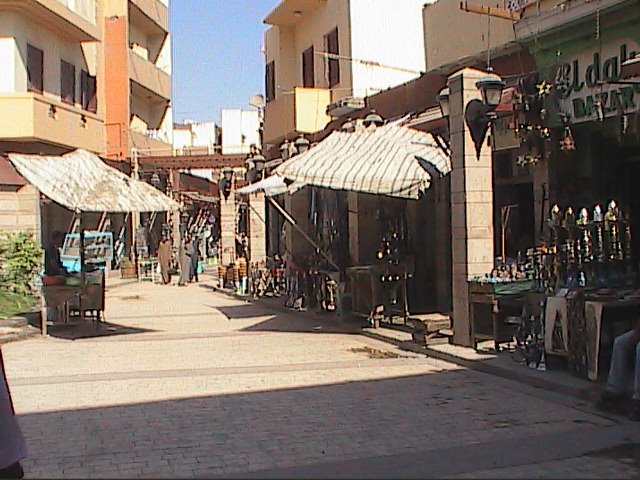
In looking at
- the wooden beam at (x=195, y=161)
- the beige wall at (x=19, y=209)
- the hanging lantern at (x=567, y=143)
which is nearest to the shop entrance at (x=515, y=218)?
the hanging lantern at (x=567, y=143)

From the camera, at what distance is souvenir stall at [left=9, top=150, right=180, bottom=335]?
13.7 meters

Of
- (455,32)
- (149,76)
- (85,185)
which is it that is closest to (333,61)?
(455,32)

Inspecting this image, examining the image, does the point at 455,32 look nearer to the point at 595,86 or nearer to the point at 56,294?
the point at 595,86

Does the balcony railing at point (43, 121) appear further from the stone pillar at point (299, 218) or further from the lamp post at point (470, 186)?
the lamp post at point (470, 186)

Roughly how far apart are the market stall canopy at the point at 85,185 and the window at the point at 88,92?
53.3 ft

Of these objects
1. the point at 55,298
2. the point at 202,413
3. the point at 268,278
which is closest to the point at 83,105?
the point at 268,278

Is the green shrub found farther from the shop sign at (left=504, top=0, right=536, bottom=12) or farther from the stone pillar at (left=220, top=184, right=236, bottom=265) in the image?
the stone pillar at (left=220, top=184, right=236, bottom=265)

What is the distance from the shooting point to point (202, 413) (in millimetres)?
8406

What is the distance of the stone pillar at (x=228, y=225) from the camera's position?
99.6 ft

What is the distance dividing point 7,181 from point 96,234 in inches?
220

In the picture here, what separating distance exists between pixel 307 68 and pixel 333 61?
2.10 meters

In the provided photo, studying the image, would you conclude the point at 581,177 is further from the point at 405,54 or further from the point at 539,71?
the point at 405,54

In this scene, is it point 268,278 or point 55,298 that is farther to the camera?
point 268,278

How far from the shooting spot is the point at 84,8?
99.0 feet
